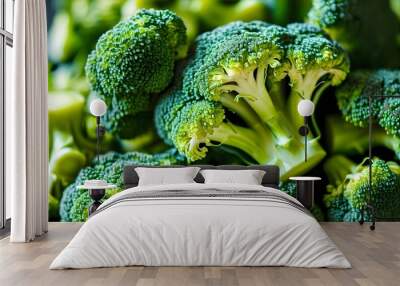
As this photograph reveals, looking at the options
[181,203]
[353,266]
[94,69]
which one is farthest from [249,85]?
[353,266]

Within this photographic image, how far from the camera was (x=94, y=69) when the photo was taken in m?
7.56

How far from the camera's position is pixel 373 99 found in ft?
24.7

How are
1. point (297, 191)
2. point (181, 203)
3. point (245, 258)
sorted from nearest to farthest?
point (245, 258), point (181, 203), point (297, 191)

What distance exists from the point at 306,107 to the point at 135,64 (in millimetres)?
1998

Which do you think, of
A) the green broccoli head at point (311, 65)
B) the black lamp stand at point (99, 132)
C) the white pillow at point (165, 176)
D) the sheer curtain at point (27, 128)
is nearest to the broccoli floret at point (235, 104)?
the green broccoli head at point (311, 65)

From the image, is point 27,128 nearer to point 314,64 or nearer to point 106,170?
point 106,170

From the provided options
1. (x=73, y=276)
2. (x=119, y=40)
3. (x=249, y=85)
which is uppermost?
(x=119, y=40)

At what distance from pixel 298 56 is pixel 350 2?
977 millimetres

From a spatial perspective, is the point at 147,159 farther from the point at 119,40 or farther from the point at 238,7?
the point at 238,7

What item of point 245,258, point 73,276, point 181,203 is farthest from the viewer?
point 181,203

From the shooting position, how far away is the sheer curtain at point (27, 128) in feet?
20.0

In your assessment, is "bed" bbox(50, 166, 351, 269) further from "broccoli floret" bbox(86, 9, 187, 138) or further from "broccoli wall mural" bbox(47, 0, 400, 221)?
"broccoli floret" bbox(86, 9, 187, 138)

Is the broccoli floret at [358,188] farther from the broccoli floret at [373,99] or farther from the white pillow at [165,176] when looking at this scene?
the white pillow at [165,176]

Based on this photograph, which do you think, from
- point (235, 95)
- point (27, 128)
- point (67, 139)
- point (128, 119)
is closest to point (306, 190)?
point (235, 95)
